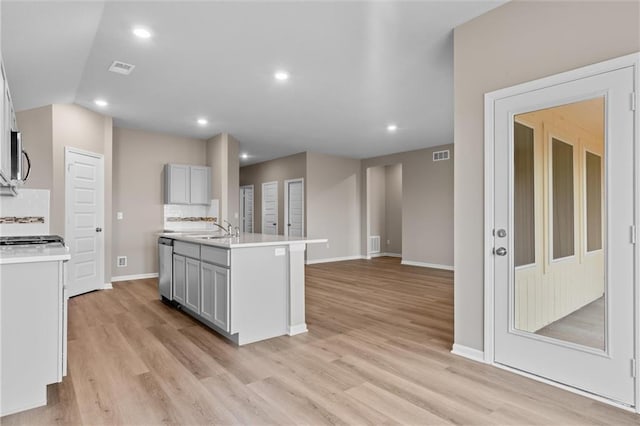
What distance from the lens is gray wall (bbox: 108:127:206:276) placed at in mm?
6008

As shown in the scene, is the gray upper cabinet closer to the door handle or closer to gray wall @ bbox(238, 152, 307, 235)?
gray wall @ bbox(238, 152, 307, 235)

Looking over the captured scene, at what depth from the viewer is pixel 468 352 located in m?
2.75

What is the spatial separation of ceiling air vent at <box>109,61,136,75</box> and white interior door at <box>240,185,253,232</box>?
6513 millimetres

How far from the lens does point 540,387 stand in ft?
7.46

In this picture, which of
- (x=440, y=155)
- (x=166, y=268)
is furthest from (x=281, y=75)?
(x=440, y=155)

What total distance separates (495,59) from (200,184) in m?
5.30

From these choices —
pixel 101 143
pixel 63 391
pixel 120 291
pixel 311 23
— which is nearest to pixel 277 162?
pixel 101 143

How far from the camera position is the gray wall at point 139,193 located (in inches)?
237

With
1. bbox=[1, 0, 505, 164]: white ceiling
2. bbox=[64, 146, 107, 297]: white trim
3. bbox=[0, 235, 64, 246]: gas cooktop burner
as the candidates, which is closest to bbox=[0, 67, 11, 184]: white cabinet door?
bbox=[1, 0, 505, 164]: white ceiling

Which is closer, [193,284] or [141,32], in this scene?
[141,32]

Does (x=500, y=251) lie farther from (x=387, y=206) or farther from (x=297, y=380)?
(x=387, y=206)

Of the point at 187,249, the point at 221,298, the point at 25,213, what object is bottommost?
the point at 221,298

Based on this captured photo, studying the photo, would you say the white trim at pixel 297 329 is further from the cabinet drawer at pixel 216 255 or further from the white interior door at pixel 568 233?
the white interior door at pixel 568 233

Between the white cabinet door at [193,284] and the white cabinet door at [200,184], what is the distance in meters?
2.82
